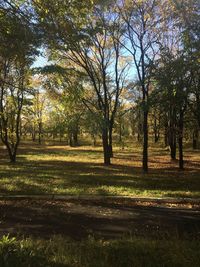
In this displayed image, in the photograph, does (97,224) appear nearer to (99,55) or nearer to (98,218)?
(98,218)

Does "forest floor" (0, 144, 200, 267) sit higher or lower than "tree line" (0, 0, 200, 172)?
lower

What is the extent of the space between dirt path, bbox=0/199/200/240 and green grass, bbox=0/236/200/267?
126 centimetres

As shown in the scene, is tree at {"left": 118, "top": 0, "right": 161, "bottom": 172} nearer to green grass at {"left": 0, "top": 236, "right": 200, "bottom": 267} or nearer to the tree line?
the tree line

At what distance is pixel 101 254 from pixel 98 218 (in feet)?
12.3

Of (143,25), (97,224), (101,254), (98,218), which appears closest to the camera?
(101,254)

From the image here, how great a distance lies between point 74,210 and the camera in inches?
430

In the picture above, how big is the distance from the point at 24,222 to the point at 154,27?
19615 mm

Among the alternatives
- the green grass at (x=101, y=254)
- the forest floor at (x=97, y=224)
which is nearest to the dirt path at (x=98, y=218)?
the forest floor at (x=97, y=224)

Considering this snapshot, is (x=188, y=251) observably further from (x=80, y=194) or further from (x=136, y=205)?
(x=80, y=194)

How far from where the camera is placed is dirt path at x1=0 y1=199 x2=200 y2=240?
829 centimetres

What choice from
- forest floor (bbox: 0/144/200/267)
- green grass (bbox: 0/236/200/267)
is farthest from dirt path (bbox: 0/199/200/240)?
green grass (bbox: 0/236/200/267)

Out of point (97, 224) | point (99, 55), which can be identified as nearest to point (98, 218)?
point (97, 224)

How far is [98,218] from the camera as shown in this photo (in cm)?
983

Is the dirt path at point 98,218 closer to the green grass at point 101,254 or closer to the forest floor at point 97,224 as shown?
the forest floor at point 97,224
